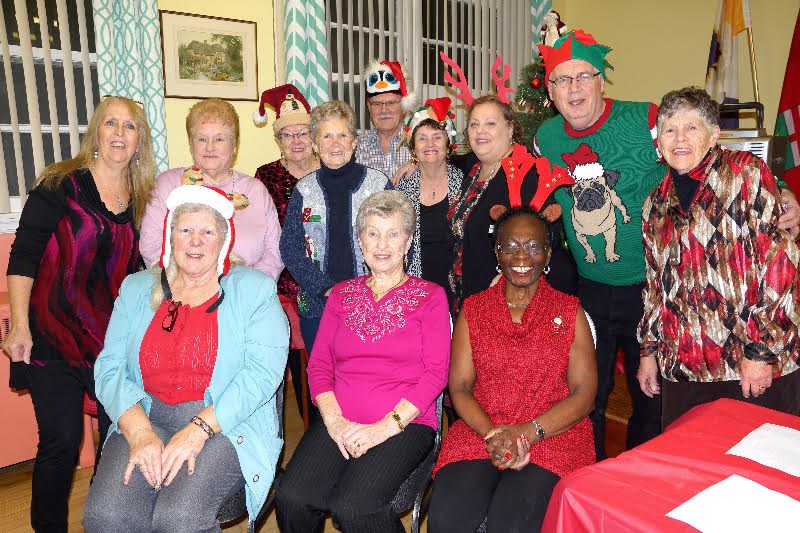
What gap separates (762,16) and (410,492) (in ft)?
16.5

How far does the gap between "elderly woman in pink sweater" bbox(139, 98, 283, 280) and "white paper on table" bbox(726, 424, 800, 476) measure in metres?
1.89

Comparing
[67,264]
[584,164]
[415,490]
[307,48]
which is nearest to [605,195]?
[584,164]

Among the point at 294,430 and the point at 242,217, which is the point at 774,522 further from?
the point at 294,430

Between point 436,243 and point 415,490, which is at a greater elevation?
point 436,243

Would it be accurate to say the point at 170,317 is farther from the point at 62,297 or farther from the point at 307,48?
the point at 307,48

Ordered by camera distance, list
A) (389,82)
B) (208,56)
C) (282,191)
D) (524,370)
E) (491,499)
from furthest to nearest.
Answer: (208,56) → (389,82) → (282,191) → (524,370) → (491,499)

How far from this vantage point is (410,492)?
6.17 ft

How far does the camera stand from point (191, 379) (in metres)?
1.96

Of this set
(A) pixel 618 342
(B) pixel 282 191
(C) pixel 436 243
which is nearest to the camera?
(A) pixel 618 342

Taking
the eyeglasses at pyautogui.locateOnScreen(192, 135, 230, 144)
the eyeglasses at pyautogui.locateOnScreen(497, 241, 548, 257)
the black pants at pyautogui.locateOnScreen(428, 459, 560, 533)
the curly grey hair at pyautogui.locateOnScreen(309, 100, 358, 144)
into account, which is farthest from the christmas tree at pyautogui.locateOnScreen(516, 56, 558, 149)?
the black pants at pyautogui.locateOnScreen(428, 459, 560, 533)

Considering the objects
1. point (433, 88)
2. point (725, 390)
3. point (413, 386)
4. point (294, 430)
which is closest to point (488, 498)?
point (413, 386)

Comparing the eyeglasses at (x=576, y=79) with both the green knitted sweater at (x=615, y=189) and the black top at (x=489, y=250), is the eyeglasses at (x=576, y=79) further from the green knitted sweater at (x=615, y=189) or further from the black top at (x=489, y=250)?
the black top at (x=489, y=250)

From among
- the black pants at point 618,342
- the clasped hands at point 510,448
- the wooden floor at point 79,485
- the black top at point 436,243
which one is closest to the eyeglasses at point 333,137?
the black top at point 436,243

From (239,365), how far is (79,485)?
166cm
